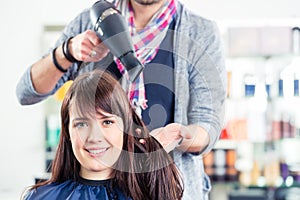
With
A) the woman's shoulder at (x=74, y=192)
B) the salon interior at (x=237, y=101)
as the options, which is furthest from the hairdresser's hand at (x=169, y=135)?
the salon interior at (x=237, y=101)

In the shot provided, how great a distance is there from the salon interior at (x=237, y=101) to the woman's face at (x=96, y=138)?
6.23 feet

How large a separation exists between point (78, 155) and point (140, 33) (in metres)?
0.23

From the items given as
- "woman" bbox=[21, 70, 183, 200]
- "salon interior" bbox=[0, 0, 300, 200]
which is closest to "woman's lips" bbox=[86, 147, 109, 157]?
"woman" bbox=[21, 70, 183, 200]

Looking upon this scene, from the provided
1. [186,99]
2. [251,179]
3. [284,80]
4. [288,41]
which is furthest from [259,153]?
[186,99]

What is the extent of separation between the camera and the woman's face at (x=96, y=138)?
2.62ft

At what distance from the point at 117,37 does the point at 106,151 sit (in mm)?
179

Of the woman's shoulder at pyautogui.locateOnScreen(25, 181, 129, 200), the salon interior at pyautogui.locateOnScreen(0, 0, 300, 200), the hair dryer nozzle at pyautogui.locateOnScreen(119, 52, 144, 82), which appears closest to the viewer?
the hair dryer nozzle at pyautogui.locateOnScreen(119, 52, 144, 82)

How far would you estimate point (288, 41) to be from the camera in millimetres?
2703

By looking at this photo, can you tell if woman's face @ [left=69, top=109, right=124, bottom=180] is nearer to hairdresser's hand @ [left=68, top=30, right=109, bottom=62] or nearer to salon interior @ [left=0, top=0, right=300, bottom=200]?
hairdresser's hand @ [left=68, top=30, right=109, bottom=62]

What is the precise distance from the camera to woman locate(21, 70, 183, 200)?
2.65ft

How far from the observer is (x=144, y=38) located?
0.89 m

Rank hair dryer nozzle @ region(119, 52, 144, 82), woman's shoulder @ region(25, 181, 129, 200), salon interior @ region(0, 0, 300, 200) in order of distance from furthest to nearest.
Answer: salon interior @ region(0, 0, 300, 200), woman's shoulder @ region(25, 181, 129, 200), hair dryer nozzle @ region(119, 52, 144, 82)

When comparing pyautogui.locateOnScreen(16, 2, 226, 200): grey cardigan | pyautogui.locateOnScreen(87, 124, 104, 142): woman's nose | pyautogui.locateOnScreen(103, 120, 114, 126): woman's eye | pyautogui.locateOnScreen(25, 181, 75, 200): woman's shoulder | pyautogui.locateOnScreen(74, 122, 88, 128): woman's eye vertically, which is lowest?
pyautogui.locateOnScreen(25, 181, 75, 200): woman's shoulder

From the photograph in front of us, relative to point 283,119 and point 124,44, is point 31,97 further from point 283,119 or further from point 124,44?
point 283,119
